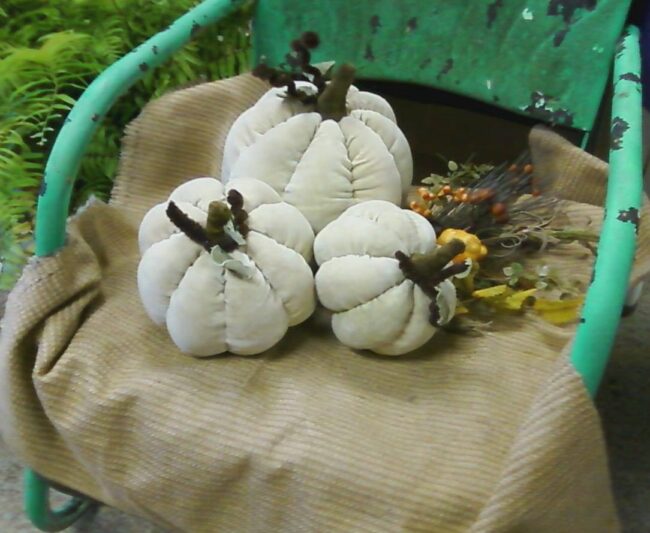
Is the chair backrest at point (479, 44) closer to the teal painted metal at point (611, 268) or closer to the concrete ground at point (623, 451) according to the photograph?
the teal painted metal at point (611, 268)

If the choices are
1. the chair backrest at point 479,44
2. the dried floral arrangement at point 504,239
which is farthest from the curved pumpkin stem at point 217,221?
the chair backrest at point 479,44

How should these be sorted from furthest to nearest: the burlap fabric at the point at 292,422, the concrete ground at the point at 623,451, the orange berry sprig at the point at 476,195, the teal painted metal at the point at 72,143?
the concrete ground at the point at 623,451 → the orange berry sprig at the point at 476,195 → the teal painted metal at the point at 72,143 → the burlap fabric at the point at 292,422

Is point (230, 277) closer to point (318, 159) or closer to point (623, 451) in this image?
point (318, 159)

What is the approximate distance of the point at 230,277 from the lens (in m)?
0.71

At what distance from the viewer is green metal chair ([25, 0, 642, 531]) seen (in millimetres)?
768

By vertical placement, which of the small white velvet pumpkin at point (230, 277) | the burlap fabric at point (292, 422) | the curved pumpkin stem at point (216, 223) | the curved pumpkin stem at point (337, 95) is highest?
the curved pumpkin stem at point (337, 95)

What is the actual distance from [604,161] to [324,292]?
1.46 feet

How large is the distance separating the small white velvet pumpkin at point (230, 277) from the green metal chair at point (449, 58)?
0.42 feet

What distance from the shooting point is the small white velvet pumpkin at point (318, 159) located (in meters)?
0.81

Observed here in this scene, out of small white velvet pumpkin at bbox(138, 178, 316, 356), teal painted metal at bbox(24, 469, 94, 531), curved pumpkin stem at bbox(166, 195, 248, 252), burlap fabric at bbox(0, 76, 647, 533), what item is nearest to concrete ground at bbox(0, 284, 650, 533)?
teal painted metal at bbox(24, 469, 94, 531)

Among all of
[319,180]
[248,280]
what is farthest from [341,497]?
[319,180]

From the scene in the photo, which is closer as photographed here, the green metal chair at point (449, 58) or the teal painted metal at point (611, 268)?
the teal painted metal at point (611, 268)

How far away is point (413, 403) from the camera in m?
0.72

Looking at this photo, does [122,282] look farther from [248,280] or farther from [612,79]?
[612,79]
